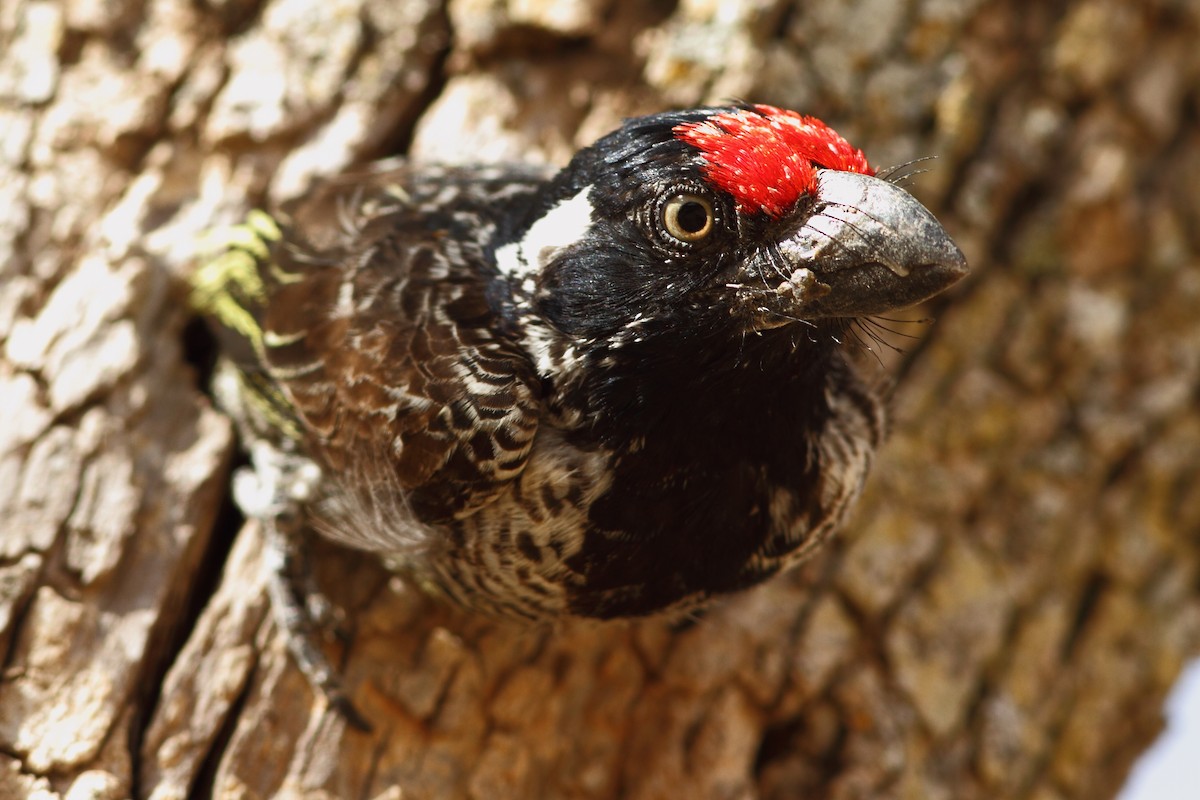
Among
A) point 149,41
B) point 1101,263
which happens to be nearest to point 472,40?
point 149,41

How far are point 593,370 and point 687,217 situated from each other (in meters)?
0.48

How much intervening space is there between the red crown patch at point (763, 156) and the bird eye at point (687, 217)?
0.08m

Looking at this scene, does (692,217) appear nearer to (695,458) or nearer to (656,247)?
(656,247)

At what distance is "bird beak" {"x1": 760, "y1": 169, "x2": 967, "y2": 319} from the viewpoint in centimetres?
262

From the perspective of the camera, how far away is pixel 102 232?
12.7ft

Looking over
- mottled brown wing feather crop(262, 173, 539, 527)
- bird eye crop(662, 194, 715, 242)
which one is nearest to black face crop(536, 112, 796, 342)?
bird eye crop(662, 194, 715, 242)

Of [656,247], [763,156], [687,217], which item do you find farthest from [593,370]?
[763,156]

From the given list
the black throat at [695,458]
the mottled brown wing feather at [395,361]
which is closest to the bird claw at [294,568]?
the mottled brown wing feather at [395,361]

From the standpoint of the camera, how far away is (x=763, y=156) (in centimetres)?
265

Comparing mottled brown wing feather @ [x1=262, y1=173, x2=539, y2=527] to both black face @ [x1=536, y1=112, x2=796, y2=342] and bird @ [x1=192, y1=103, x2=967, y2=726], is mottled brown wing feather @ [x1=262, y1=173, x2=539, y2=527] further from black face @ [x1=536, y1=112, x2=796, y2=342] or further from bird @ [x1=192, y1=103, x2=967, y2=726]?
black face @ [x1=536, y1=112, x2=796, y2=342]

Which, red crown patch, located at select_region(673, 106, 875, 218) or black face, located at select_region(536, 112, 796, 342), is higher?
red crown patch, located at select_region(673, 106, 875, 218)

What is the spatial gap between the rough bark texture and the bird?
0.31m

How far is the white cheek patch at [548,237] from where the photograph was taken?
2.95 meters

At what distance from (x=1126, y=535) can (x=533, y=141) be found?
9.55ft
